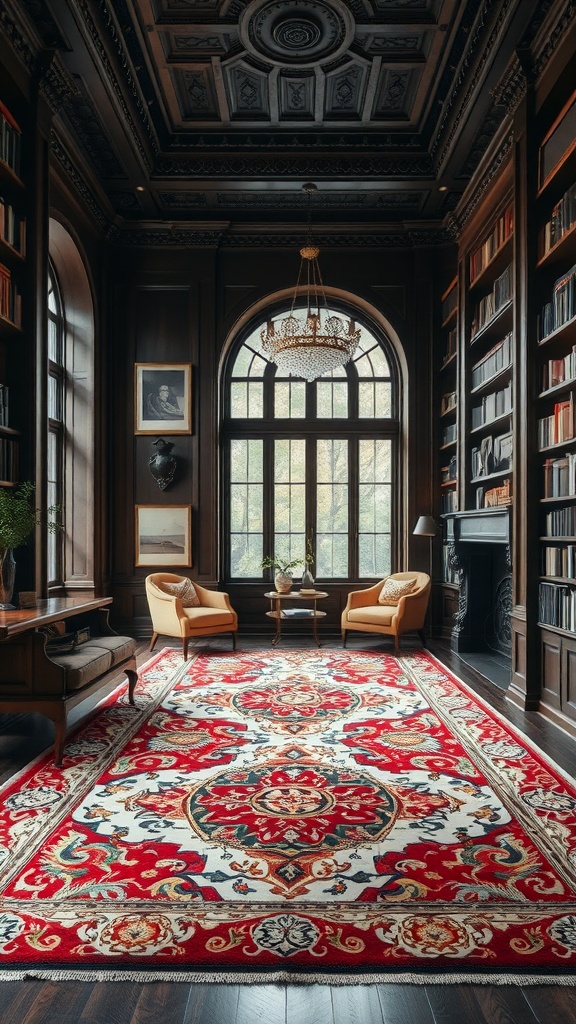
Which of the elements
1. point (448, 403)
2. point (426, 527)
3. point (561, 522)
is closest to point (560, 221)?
point (561, 522)

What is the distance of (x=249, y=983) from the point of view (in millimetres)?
1886

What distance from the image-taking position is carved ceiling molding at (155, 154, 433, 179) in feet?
23.2

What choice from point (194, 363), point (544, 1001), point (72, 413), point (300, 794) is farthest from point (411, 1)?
point (544, 1001)

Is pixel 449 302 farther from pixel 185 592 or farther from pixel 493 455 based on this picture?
pixel 185 592

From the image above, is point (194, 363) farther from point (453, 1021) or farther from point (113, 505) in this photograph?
point (453, 1021)

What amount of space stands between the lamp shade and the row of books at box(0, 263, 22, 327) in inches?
177

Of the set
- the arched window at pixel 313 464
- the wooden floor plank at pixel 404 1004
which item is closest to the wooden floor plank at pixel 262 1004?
the wooden floor plank at pixel 404 1004

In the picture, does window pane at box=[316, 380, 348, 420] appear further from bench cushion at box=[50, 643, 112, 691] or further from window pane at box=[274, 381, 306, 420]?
bench cushion at box=[50, 643, 112, 691]

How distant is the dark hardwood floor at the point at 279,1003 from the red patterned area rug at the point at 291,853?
0.04 meters

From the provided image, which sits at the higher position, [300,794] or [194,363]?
[194,363]

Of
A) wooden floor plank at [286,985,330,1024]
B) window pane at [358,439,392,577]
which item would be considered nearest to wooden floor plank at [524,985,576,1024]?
wooden floor plank at [286,985,330,1024]

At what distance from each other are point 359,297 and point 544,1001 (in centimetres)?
753

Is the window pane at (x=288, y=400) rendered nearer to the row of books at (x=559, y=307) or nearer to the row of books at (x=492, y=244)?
the row of books at (x=492, y=244)

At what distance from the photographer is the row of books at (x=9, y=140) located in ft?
15.5
